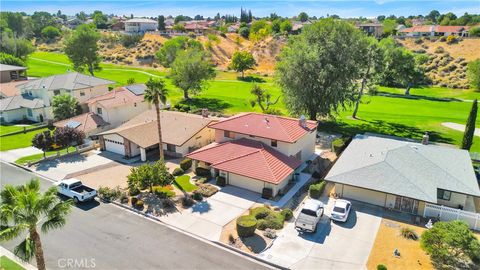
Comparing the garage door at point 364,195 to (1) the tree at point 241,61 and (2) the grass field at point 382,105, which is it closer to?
(2) the grass field at point 382,105

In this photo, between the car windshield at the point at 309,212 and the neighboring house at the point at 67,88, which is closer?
the car windshield at the point at 309,212

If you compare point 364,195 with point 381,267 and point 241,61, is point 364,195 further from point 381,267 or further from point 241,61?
point 241,61

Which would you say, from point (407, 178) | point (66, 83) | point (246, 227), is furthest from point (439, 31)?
point (246, 227)

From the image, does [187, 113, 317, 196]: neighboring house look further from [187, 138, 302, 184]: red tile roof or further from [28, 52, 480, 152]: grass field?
[28, 52, 480, 152]: grass field

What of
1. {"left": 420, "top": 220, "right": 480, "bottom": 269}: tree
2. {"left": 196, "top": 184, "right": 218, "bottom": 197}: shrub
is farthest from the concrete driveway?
{"left": 196, "top": 184, "right": 218, "bottom": 197}: shrub

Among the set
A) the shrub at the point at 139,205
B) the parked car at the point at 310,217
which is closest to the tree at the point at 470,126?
the parked car at the point at 310,217

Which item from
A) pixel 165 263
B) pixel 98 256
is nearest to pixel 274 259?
pixel 165 263
